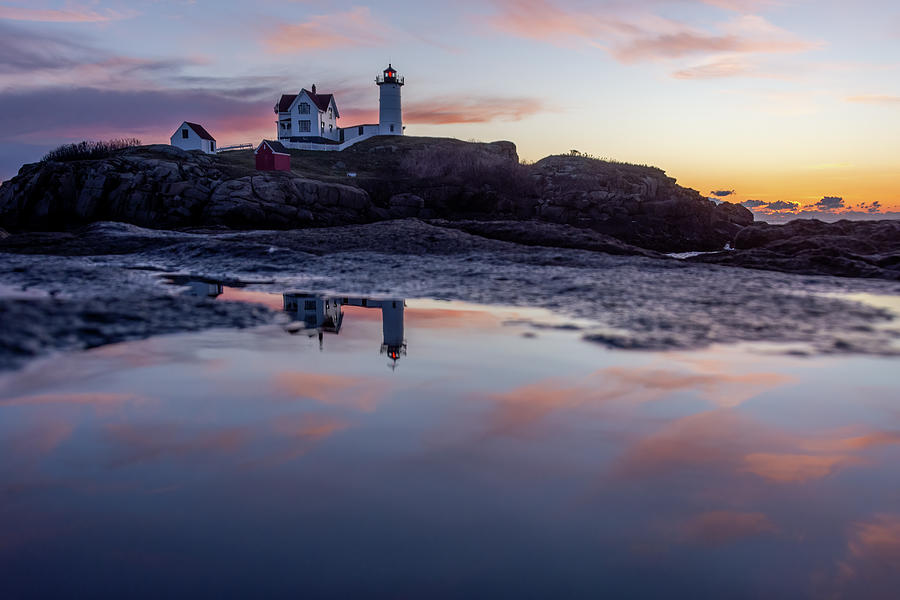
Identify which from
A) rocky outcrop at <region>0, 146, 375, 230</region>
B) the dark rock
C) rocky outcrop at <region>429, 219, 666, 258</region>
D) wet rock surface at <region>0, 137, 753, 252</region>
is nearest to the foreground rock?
rocky outcrop at <region>429, 219, 666, 258</region>

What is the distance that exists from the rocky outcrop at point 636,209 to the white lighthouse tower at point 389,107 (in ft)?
81.2

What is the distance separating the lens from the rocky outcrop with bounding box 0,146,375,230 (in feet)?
116

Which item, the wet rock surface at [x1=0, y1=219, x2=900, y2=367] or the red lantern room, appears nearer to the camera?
the wet rock surface at [x1=0, y1=219, x2=900, y2=367]

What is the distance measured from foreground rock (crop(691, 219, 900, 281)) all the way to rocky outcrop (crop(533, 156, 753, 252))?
46.4ft

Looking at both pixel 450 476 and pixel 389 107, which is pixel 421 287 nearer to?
pixel 450 476

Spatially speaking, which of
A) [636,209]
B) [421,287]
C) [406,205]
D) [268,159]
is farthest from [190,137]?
[421,287]

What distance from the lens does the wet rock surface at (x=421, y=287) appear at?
6.89 meters

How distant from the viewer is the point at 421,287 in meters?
10.1

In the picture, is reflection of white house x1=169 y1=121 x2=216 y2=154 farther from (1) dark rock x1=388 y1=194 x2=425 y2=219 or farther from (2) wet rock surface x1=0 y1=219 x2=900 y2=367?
(2) wet rock surface x1=0 y1=219 x2=900 y2=367

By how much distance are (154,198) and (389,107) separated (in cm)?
4294

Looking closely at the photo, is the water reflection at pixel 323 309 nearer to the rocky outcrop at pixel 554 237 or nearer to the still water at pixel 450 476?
the still water at pixel 450 476

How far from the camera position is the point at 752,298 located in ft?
30.0

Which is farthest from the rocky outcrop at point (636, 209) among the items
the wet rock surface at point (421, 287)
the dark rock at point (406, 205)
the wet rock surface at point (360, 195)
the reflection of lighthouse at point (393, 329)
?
the reflection of lighthouse at point (393, 329)

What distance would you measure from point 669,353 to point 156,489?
15.1 feet
